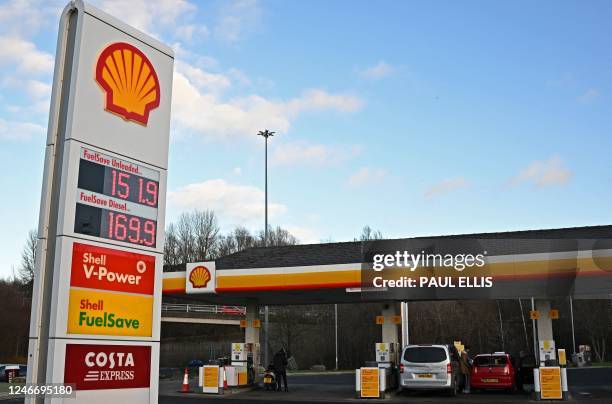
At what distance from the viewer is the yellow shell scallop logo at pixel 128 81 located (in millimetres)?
9164

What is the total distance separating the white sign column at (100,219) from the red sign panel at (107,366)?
1 cm

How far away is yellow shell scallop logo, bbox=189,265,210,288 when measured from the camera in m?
26.1

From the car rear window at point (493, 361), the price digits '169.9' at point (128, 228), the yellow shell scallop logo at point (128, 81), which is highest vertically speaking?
the yellow shell scallop logo at point (128, 81)

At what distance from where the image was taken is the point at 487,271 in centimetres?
2353

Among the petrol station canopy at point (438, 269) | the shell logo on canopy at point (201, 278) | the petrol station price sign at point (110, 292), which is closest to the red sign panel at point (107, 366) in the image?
the petrol station price sign at point (110, 292)

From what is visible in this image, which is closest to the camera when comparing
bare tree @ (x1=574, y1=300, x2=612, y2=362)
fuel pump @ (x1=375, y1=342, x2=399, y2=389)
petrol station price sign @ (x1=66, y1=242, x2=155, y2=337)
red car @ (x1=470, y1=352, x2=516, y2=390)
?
petrol station price sign @ (x1=66, y1=242, x2=155, y2=337)

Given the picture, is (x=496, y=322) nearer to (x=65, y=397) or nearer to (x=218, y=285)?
(x=218, y=285)

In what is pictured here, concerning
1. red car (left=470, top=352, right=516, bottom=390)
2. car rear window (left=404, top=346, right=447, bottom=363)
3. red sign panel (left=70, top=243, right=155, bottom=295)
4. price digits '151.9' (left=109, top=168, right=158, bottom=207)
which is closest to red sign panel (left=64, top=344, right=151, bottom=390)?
red sign panel (left=70, top=243, right=155, bottom=295)

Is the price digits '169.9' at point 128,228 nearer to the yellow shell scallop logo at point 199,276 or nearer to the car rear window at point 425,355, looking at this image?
the car rear window at point 425,355

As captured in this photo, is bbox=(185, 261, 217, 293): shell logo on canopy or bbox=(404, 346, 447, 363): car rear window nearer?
bbox=(404, 346, 447, 363): car rear window

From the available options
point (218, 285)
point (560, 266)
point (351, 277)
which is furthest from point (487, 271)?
point (218, 285)

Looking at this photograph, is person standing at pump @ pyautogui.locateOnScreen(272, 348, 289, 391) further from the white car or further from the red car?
the red car

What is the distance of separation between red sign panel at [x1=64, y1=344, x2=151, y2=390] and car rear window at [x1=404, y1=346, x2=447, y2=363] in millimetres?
14818

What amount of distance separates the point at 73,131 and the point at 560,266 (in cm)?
1821
